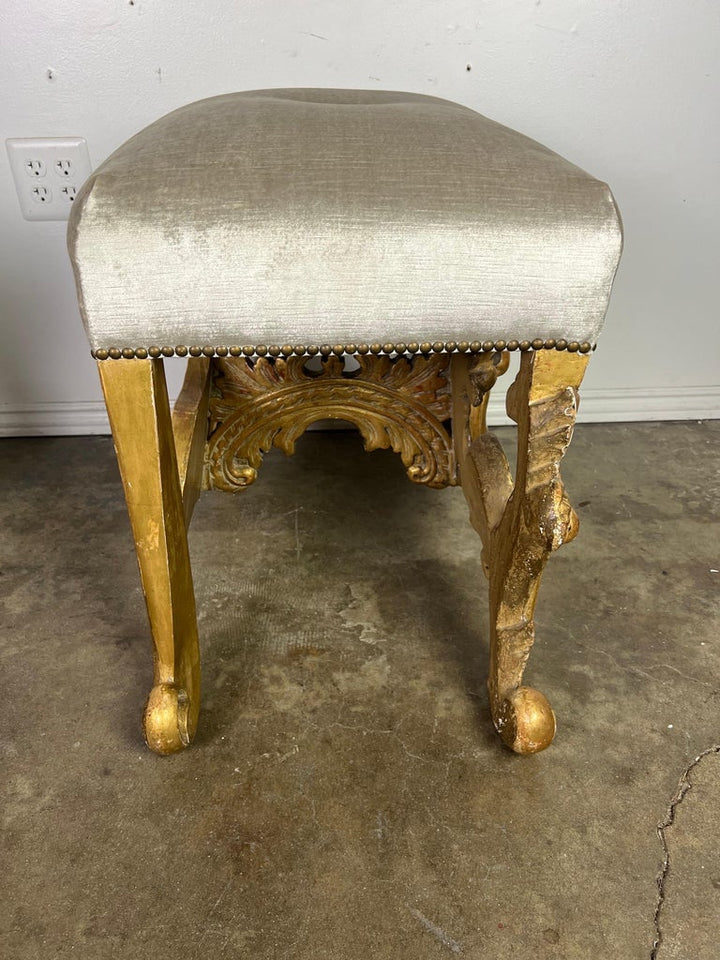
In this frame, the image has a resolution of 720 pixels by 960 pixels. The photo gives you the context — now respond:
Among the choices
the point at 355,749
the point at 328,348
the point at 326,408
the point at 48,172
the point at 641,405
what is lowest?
the point at 641,405

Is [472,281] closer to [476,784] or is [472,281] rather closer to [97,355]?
[97,355]

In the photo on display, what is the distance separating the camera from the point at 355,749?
27.3 inches

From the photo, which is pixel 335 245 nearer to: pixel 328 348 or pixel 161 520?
pixel 328 348

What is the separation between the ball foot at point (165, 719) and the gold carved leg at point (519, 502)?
0.29 m

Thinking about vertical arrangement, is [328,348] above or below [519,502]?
above

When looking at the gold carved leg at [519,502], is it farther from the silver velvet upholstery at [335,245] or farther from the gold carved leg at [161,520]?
the gold carved leg at [161,520]

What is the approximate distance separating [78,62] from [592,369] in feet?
3.00

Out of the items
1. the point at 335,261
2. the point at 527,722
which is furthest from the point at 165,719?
the point at 335,261

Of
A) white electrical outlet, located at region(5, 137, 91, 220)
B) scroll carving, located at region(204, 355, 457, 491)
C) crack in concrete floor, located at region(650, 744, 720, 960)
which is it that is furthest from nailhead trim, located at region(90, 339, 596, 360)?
white electrical outlet, located at region(5, 137, 91, 220)

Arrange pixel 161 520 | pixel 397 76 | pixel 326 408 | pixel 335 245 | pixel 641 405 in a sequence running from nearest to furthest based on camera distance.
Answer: pixel 335 245 < pixel 161 520 < pixel 326 408 < pixel 397 76 < pixel 641 405

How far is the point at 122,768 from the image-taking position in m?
0.68

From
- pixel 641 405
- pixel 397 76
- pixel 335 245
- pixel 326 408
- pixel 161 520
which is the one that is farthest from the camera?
pixel 641 405

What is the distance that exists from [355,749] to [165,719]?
0.18 metres

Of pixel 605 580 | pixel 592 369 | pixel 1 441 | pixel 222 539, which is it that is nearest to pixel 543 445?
pixel 605 580
